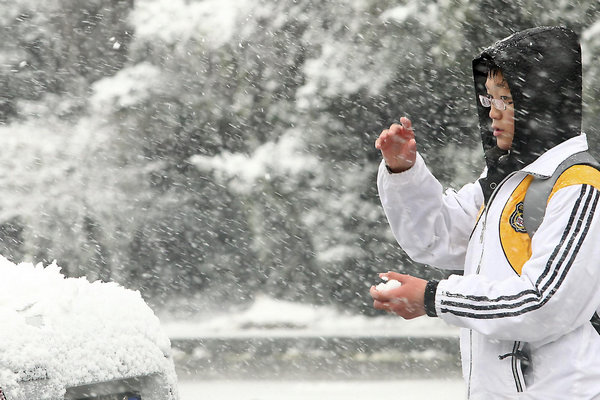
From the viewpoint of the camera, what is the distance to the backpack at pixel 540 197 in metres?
2.19

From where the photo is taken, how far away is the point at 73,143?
1097 centimetres

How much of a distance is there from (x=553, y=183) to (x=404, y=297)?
459mm

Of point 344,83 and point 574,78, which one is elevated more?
point 344,83

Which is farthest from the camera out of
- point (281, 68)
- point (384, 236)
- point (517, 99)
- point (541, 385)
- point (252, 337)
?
point (281, 68)

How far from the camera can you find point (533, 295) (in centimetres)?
210

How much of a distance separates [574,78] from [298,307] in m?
8.14

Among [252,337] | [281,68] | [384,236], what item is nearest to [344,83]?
[281,68]

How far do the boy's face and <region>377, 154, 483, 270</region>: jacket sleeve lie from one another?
0.26 metres

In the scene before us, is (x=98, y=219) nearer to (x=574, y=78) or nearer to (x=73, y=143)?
(x=73, y=143)

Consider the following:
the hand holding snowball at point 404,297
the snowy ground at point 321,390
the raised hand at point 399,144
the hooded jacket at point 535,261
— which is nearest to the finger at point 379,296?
the hand holding snowball at point 404,297

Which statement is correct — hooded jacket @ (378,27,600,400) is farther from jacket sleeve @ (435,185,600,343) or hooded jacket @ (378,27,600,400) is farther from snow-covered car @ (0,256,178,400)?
snow-covered car @ (0,256,178,400)

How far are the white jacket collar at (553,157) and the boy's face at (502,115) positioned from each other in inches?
5.4

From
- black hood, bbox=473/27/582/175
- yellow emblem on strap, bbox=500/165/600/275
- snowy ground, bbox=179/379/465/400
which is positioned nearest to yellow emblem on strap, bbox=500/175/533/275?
yellow emblem on strap, bbox=500/165/600/275

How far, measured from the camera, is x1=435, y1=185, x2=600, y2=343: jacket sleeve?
2.08 meters
